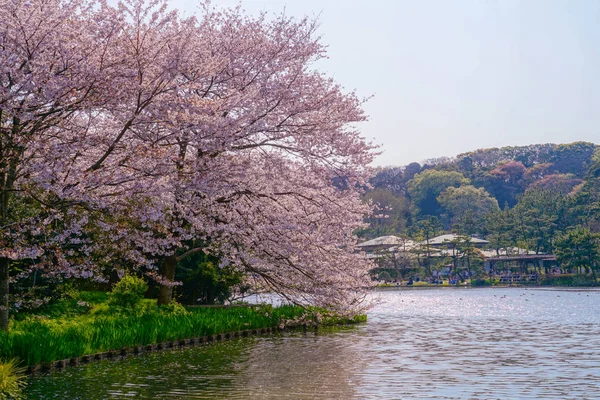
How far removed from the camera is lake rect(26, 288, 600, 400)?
1520cm

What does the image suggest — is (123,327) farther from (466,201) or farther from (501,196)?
(501,196)

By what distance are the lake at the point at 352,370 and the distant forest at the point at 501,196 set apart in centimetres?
6888

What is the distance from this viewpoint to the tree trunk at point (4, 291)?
18.1m

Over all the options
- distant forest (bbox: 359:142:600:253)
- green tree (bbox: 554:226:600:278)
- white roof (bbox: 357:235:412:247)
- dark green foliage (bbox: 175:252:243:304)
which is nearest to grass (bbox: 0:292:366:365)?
dark green foliage (bbox: 175:252:243:304)

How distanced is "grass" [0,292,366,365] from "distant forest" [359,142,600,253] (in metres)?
68.2

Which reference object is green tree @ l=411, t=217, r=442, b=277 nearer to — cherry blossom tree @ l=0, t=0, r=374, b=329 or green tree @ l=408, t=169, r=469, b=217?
green tree @ l=408, t=169, r=469, b=217

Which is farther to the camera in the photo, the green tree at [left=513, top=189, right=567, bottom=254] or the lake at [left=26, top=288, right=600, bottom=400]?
the green tree at [left=513, top=189, right=567, bottom=254]

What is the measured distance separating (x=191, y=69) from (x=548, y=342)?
16.5 meters

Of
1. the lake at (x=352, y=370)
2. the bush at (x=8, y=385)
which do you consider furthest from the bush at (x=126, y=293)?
the bush at (x=8, y=385)

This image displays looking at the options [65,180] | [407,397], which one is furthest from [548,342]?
[65,180]

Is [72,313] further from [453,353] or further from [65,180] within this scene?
[453,353]

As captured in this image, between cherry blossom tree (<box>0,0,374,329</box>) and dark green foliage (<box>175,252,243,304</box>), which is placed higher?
cherry blossom tree (<box>0,0,374,329</box>)

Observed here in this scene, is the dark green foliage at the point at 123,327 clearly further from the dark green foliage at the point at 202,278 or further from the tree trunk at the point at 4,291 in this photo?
the dark green foliage at the point at 202,278

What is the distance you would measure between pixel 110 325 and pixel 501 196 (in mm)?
150326
